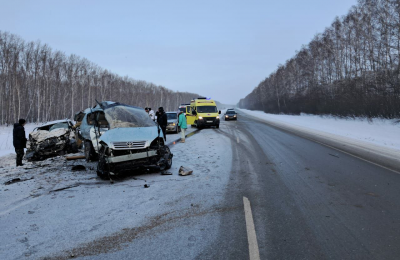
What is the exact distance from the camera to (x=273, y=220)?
3588 millimetres

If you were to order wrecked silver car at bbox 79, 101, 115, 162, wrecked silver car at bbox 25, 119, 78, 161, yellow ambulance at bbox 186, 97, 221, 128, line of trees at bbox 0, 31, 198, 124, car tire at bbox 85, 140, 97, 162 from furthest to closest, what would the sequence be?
line of trees at bbox 0, 31, 198, 124 → yellow ambulance at bbox 186, 97, 221, 128 → wrecked silver car at bbox 25, 119, 78, 161 → car tire at bbox 85, 140, 97, 162 → wrecked silver car at bbox 79, 101, 115, 162

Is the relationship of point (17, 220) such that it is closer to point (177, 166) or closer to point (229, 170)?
point (177, 166)

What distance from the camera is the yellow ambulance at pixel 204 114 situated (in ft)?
66.7

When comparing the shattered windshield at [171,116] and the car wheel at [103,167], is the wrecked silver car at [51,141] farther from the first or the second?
the shattered windshield at [171,116]

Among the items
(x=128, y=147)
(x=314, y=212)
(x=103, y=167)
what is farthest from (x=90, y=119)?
(x=314, y=212)

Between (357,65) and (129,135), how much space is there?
35.4m

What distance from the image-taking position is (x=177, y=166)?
Result: 7.40m

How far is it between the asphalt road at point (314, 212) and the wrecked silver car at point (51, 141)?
27.1 feet

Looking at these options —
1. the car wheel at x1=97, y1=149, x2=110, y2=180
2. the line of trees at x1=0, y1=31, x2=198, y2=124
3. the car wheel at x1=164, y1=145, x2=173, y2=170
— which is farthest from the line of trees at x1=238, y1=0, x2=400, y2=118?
the line of trees at x1=0, y1=31, x2=198, y2=124

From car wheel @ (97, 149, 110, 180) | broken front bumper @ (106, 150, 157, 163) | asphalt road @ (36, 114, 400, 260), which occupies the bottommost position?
asphalt road @ (36, 114, 400, 260)

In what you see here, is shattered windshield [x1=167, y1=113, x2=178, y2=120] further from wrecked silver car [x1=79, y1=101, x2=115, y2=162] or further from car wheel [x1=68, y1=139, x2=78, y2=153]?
wrecked silver car [x1=79, y1=101, x2=115, y2=162]

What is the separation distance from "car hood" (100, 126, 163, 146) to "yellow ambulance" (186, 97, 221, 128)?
13572 mm

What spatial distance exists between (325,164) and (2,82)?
4292cm

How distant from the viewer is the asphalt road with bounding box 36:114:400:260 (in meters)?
2.79
